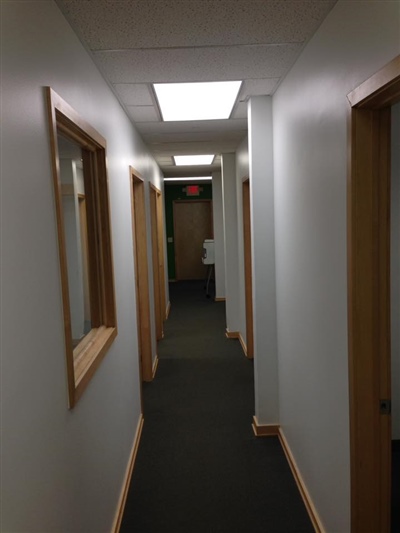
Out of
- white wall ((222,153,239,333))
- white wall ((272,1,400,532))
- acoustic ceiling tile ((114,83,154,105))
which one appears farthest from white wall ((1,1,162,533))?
white wall ((222,153,239,333))

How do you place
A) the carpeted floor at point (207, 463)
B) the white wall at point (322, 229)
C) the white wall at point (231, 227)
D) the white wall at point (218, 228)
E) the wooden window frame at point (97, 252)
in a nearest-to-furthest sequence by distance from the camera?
the white wall at point (322, 229) → the wooden window frame at point (97, 252) → the carpeted floor at point (207, 463) → the white wall at point (231, 227) → the white wall at point (218, 228)

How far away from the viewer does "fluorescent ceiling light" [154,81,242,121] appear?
2793 millimetres

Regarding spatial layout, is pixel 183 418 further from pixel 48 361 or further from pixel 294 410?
pixel 48 361

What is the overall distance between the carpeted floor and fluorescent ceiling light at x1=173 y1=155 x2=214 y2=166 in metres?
2.69

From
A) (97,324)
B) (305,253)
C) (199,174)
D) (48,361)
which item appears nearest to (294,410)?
(305,253)

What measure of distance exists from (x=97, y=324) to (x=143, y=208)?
7.00ft

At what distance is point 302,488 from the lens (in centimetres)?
260

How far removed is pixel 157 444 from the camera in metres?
3.26

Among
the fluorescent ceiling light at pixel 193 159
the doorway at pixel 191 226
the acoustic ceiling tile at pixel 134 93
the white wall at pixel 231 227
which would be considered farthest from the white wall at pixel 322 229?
the doorway at pixel 191 226

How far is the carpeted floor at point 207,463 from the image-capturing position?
7.98 feet

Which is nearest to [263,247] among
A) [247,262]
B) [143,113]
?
[143,113]

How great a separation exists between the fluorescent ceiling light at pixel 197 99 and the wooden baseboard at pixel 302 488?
2.42m

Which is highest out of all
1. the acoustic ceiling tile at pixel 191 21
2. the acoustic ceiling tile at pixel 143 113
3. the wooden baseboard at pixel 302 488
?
the acoustic ceiling tile at pixel 143 113

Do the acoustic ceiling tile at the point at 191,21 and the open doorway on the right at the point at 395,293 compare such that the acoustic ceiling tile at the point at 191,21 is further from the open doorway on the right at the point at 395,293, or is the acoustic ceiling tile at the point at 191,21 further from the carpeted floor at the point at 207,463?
the carpeted floor at the point at 207,463
